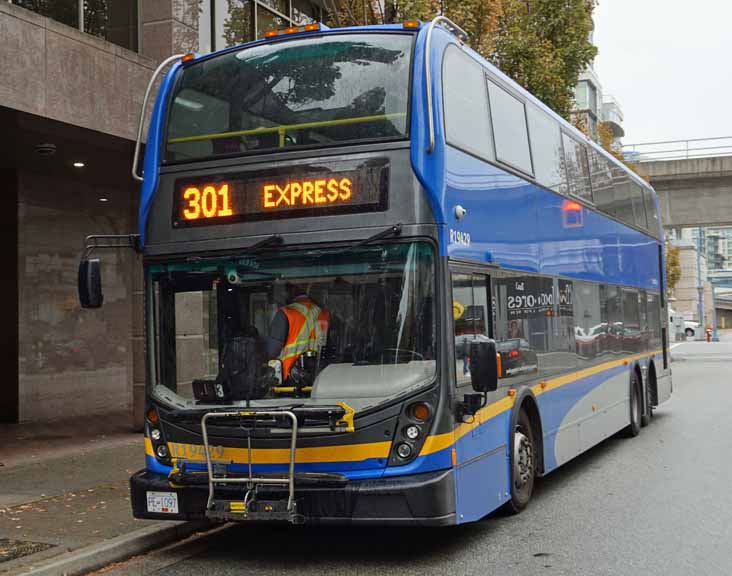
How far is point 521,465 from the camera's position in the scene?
8.75 metres

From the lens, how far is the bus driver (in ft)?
23.6

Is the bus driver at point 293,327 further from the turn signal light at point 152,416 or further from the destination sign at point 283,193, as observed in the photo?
the turn signal light at point 152,416

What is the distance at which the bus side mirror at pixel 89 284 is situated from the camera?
743 centimetres

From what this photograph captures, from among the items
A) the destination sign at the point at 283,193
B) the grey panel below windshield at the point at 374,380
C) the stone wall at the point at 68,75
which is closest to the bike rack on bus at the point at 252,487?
the grey panel below windshield at the point at 374,380

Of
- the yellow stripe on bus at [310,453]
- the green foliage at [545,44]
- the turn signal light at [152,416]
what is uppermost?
the green foliage at [545,44]

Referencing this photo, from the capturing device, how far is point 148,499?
7.32 m

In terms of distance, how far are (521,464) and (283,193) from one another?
338 centimetres

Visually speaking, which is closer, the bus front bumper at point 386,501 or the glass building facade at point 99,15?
the bus front bumper at point 386,501

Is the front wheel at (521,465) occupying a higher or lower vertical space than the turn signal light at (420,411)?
lower

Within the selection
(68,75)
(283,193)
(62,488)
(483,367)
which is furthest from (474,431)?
(68,75)

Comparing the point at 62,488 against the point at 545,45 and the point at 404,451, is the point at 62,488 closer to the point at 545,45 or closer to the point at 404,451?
the point at 404,451

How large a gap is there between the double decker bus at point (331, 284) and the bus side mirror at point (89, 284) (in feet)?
0.08

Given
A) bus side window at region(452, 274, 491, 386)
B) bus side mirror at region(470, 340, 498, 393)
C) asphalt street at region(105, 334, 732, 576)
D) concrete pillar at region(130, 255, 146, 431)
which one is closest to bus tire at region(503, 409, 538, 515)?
asphalt street at region(105, 334, 732, 576)

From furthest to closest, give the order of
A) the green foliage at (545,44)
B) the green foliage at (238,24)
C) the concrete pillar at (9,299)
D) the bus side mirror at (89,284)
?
the green foliage at (545,44) → the green foliage at (238,24) → the concrete pillar at (9,299) → the bus side mirror at (89,284)
